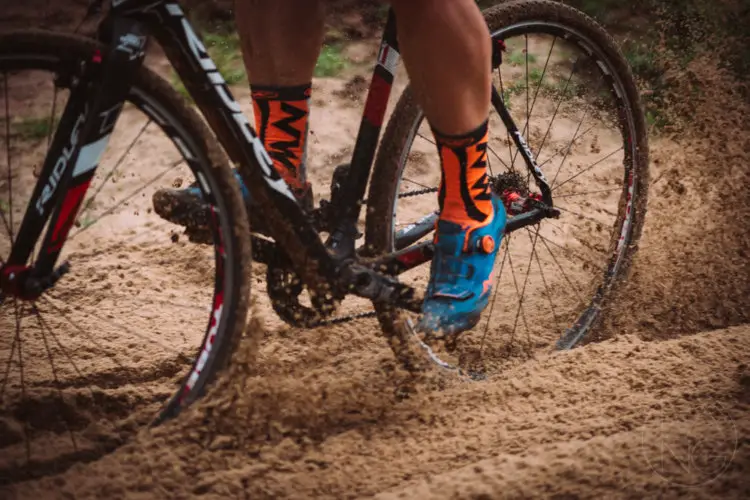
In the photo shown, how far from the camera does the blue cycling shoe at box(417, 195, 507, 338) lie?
199cm

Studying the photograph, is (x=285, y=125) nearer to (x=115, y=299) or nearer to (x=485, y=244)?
(x=485, y=244)

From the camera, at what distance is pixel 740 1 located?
175 inches

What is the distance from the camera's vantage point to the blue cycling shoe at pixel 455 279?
6.52ft

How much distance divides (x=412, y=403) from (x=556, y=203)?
74.7 inches

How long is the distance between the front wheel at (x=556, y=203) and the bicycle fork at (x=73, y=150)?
0.82 meters

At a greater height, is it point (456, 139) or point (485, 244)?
point (456, 139)

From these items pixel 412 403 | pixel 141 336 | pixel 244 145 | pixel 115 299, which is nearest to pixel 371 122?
pixel 244 145

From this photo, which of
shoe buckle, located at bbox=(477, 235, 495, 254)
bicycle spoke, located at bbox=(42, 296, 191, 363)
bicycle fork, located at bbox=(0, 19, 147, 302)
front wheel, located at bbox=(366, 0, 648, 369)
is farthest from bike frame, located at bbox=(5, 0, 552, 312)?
bicycle spoke, located at bbox=(42, 296, 191, 363)

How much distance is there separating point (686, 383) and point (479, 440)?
2.10 feet

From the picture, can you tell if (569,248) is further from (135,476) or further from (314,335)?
(135,476)

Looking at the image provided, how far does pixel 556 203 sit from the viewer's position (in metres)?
3.59

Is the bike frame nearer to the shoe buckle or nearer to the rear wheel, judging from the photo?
the rear wheel

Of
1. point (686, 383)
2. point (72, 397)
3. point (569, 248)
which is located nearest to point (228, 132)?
point (72, 397)

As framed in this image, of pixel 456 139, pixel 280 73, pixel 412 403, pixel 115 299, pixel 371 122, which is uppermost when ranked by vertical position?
pixel 280 73
